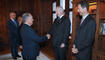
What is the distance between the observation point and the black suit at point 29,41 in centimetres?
192

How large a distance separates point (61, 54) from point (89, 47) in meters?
0.80

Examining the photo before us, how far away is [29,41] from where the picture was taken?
77.9 inches

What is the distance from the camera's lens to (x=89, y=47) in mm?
1801

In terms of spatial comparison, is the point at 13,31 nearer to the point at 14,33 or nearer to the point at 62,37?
the point at 14,33

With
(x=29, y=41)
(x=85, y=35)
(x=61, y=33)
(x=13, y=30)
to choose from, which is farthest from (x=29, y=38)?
(x=13, y=30)

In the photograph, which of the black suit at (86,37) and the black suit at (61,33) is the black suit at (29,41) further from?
the black suit at (86,37)

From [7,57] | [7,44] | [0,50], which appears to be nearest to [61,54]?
[7,57]

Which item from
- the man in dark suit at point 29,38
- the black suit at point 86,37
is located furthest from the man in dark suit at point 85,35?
the man in dark suit at point 29,38

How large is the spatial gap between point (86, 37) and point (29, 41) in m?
1.01

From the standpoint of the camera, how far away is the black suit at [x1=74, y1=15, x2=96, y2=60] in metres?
1.71

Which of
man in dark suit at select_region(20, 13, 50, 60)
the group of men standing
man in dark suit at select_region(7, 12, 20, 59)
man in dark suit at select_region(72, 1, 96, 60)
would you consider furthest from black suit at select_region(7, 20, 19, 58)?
man in dark suit at select_region(72, 1, 96, 60)

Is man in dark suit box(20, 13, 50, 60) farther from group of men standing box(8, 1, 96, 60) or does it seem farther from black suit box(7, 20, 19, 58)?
black suit box(7, 20, 19, 58)

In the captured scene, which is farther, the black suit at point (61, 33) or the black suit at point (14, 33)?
the black suit at point (14, 33)

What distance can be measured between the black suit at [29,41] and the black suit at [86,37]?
0.75m
